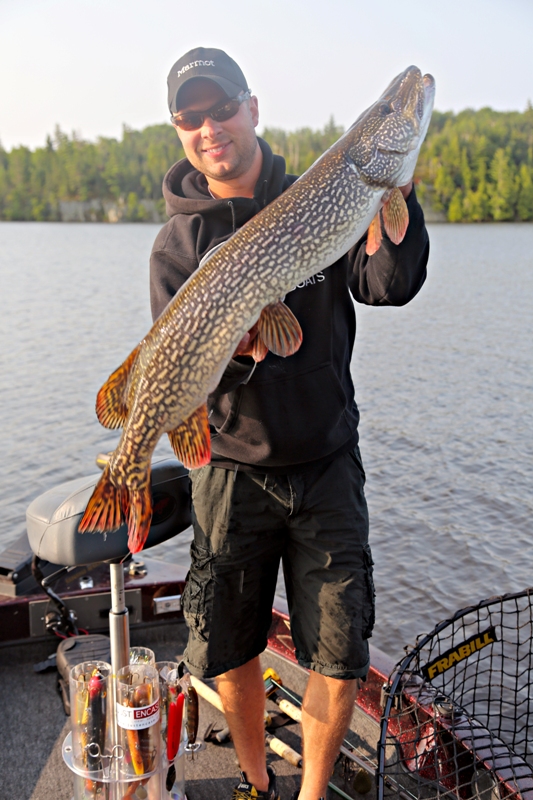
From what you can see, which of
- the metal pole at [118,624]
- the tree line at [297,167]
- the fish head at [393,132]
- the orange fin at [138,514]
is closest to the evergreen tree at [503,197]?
the tree line at [297,167]

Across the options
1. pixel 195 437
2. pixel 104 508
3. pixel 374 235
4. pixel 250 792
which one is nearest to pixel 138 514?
pixel 104 508

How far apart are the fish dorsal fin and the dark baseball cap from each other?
43.4 inches

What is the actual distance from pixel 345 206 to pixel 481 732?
2.12 m

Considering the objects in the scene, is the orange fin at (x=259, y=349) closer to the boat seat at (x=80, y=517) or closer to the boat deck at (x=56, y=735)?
the boat seat at (x=80, y=517)

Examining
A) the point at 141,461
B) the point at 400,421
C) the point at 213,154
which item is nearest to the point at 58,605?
the point at 141,461

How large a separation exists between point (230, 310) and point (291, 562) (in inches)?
42.0

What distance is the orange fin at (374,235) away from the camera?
2.45 m

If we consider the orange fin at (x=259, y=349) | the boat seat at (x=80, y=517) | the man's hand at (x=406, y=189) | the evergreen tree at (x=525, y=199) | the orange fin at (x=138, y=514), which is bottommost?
the boat seat at (x=80, y=517)

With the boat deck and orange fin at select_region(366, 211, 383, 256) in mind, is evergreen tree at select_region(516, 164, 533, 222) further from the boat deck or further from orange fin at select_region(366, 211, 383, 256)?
orange fin at select_region(366, 211, 383, 256)

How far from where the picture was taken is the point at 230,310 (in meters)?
2.24

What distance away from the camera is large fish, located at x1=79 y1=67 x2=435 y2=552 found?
223 cm

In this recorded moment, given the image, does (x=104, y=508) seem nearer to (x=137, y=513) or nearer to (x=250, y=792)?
(x=137, y=513)

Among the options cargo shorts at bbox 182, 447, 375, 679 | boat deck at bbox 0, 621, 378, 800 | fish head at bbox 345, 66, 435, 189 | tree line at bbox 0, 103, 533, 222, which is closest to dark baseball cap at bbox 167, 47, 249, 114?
fish head at bbox 345, 66, 435, 189

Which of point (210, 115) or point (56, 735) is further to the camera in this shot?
point (56, 735)
